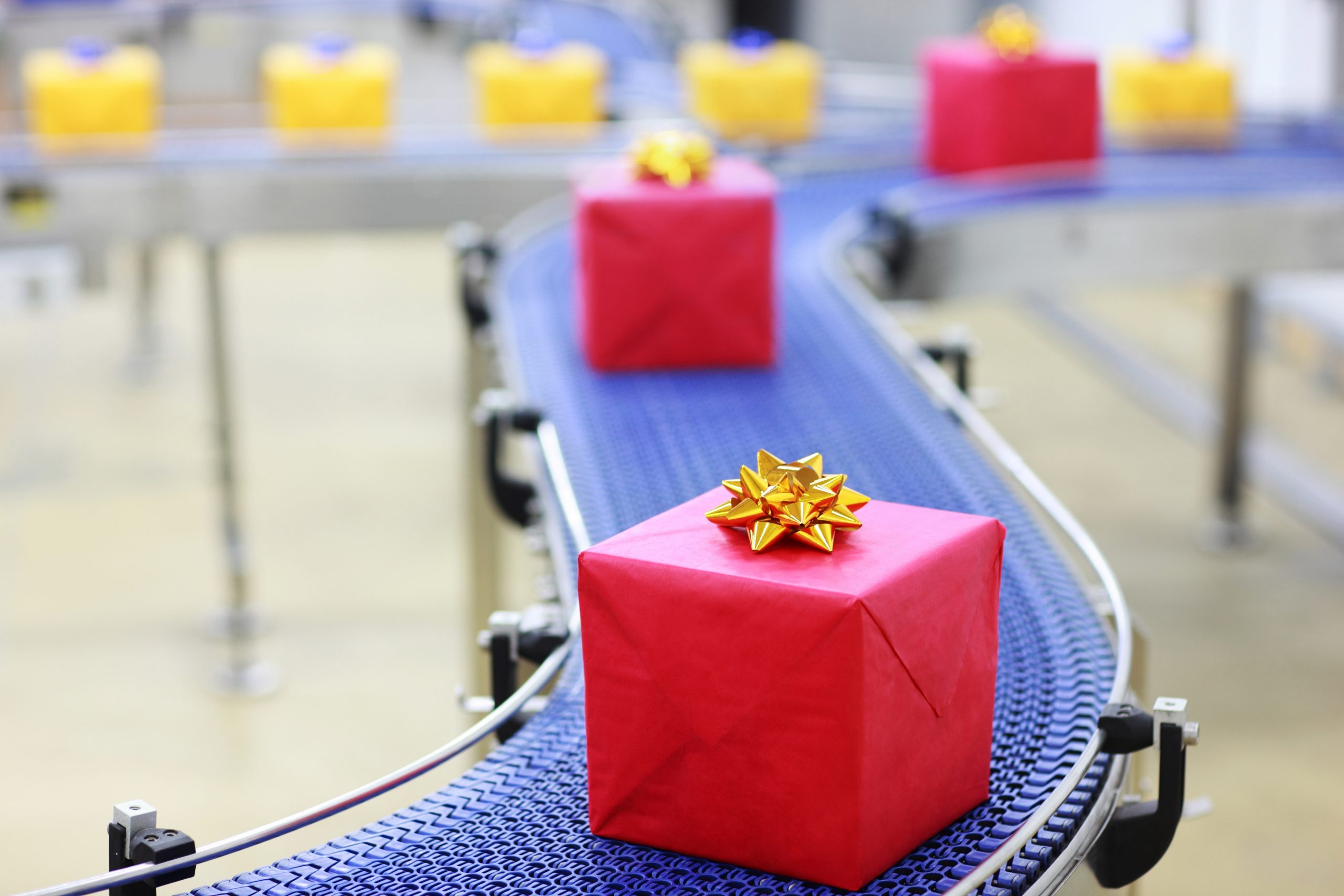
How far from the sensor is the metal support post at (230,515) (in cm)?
720

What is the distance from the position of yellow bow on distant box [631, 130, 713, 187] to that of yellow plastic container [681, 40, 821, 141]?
3.42 m

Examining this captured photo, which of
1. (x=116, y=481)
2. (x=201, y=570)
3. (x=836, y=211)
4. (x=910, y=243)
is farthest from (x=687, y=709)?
(x=116, y=481)

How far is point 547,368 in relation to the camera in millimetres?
4258

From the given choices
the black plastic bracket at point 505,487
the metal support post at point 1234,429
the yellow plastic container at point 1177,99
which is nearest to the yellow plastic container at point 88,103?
the black plastic bracket at point 505,487

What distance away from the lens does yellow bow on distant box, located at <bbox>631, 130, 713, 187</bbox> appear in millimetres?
4184

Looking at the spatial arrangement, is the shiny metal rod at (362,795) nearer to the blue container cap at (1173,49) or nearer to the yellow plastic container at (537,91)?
the yellow plastic container at (537,91)

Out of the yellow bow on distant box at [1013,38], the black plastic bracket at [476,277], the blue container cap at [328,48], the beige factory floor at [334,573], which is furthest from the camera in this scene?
the blue container cap at [328,48]

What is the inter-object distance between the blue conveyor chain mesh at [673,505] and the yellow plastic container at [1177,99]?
286cm

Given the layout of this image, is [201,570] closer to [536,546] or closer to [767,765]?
[536,546]

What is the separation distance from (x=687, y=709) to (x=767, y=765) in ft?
0.42

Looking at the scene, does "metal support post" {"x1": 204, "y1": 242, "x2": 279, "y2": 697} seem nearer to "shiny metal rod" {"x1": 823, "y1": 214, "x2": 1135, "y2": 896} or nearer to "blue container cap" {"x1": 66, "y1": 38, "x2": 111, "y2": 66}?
"blue container cap" {"x1": 66, "y1": 38, "x2": 111, "y2": 66}

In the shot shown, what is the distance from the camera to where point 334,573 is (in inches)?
340

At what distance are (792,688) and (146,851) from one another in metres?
0.81

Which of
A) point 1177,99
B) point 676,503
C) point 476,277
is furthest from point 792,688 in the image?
point 1177,99
